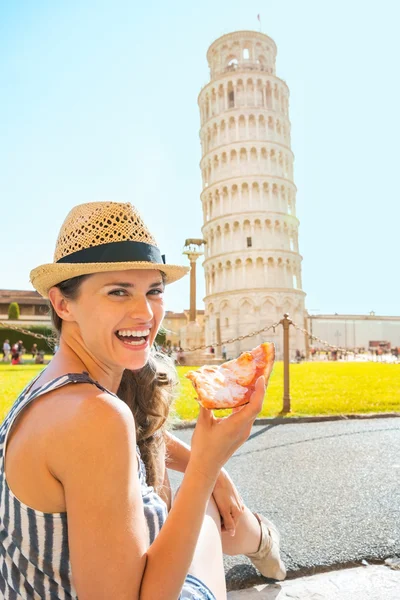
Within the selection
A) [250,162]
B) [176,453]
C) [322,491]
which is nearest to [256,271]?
[250,162]

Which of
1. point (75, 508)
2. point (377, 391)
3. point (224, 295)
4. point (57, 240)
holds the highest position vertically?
point (224, 295)

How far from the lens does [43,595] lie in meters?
1.21

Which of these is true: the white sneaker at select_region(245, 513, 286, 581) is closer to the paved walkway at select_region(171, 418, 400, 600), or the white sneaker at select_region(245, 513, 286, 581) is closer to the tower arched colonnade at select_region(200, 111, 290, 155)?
the paved walkway at select_region(171, 418, 400, 600)

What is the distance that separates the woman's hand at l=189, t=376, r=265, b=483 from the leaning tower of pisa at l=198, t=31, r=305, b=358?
50.5 meters

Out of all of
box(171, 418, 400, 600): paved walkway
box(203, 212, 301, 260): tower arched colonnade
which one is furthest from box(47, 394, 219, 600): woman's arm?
box(203, 212, 301, 260): tower arched colonnade

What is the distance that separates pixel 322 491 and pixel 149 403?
2.22 meters

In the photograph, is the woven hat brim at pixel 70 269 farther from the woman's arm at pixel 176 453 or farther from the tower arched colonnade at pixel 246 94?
the tower arched colonnade at pixel 246 94

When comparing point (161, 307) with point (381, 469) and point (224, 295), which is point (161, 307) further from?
point (224, 295)

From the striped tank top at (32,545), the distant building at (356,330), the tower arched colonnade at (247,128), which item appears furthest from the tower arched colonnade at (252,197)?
the striped tank top at (32,545)

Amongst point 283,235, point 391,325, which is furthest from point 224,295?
point 391,325

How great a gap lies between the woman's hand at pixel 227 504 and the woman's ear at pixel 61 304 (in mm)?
946

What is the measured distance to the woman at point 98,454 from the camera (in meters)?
1.05

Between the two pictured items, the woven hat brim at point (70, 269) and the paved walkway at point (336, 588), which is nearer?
the woven hat brim at point (70, 269)

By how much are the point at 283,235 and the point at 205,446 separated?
181 ft
